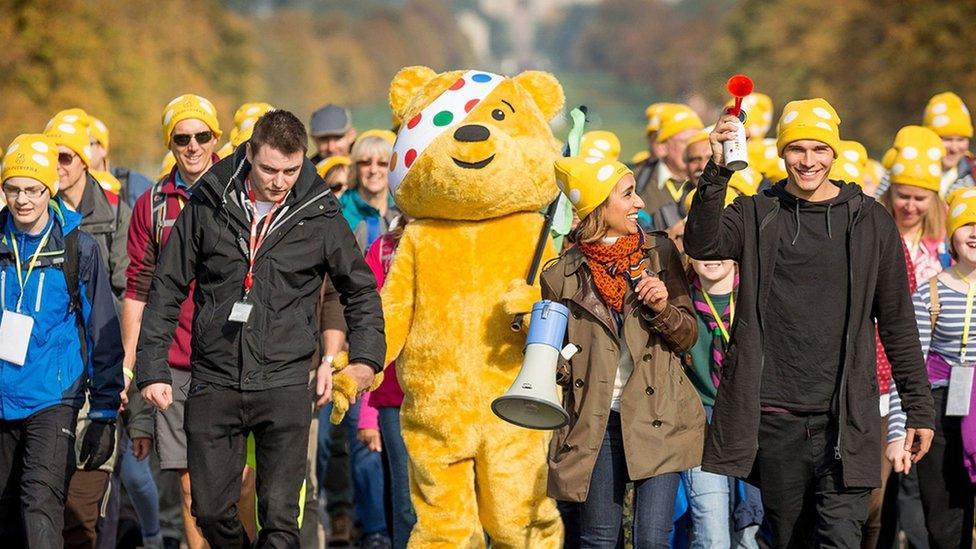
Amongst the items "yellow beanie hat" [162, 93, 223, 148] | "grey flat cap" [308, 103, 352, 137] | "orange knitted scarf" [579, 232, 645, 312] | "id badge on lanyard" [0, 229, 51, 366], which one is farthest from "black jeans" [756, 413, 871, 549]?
"grey flat cap" [308, 103, 352, 137]

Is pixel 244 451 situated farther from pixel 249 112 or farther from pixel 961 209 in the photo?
pixel 249 112

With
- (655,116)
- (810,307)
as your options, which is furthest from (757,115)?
(810,307)

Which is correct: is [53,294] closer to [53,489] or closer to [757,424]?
[53,489]

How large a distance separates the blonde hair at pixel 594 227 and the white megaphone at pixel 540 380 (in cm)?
41

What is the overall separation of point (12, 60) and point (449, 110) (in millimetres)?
20828

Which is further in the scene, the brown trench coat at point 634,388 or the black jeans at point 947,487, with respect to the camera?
the black jeans at point 947,487

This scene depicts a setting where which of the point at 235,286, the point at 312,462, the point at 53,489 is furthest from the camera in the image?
the point at 312,462

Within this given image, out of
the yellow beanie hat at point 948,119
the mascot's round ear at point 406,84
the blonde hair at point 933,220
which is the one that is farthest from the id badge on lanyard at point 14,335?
the yellow beanie hat at point 948,119

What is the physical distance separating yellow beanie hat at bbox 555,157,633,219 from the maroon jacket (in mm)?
2225

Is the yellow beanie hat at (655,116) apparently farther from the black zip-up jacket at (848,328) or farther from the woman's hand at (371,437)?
the black zip-up jacket at (848,328)

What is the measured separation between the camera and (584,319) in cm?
730

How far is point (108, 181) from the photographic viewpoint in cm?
1127

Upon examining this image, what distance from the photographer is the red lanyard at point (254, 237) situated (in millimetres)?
7453

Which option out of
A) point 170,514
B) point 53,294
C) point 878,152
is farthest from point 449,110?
point 878,152
